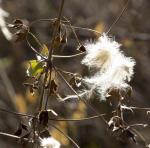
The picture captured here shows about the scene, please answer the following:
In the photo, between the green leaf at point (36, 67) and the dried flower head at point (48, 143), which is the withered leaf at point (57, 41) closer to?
the green leaf at point (36, 67)

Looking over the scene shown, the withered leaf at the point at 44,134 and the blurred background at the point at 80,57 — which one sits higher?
the blurred background at the point at 80,57

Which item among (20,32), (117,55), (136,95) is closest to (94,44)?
(117,55)

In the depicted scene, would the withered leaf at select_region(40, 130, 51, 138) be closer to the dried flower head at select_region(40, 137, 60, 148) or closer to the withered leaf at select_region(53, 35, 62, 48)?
the dried flower head at select_region(40, 137, 60, 148)

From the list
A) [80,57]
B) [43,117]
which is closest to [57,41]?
[43,117]

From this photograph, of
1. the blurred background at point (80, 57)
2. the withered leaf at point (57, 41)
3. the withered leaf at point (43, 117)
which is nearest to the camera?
the withered leaf at point (43, 117)

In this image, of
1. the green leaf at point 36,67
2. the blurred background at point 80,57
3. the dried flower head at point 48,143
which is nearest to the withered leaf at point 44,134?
the dried flower head at point 48,143

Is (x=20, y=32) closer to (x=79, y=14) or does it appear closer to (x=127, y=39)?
(x=127, y=39)

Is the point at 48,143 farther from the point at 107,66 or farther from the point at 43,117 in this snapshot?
the point at 107,66

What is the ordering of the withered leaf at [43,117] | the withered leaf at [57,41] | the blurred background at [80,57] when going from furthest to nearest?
the blurred background at [80,57], the withered leaf at [57,41], the withered leaf at [43,117]

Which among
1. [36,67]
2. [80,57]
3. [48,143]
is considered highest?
[80,57]
